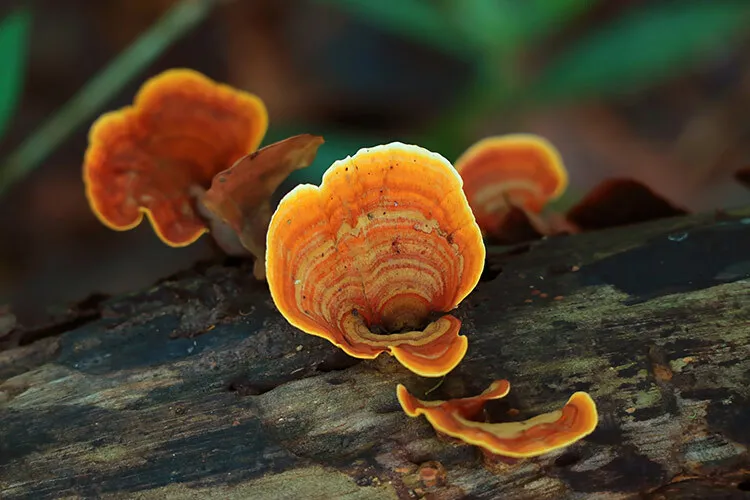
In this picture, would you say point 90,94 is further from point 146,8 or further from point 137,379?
point 137,379

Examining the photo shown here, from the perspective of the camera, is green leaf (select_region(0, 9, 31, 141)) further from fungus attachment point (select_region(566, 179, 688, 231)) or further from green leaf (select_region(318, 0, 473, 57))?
fungus attachment point (select_region(566, 179, 688, 231))

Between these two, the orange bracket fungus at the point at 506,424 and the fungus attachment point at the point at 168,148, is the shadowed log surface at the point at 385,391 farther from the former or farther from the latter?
the fungus attachment point at the point at 168,148

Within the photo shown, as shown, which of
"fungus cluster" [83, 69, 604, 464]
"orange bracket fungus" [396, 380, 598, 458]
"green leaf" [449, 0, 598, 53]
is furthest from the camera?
"green leaf" [449, 0, 598, 53]

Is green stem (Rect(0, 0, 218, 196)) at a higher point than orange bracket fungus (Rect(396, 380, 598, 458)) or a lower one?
higher

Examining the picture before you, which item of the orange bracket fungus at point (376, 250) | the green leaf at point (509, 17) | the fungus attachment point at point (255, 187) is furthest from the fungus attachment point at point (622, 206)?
the green leaf at point (509, 17)

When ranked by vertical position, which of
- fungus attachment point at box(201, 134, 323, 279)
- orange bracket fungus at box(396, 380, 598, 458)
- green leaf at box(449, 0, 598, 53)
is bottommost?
orange bracket fungus at box(396, 380, 598, 458)

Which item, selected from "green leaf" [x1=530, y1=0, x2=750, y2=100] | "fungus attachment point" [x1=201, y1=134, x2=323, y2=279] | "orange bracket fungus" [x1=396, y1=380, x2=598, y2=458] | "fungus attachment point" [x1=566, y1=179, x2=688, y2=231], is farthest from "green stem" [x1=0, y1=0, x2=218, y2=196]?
"orange bracket fungus" [x1=396, y1=380, x2=598, y2=458]

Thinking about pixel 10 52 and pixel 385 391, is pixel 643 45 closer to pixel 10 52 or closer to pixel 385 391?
pixel 385 391

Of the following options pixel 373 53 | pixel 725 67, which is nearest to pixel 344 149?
pixel 373 53
